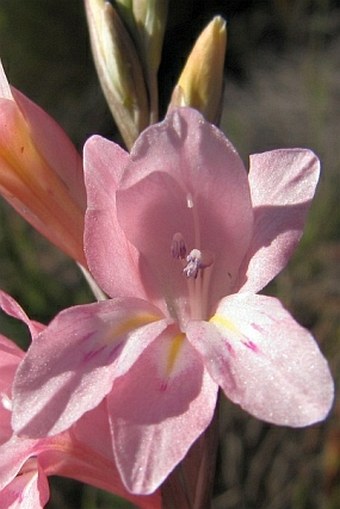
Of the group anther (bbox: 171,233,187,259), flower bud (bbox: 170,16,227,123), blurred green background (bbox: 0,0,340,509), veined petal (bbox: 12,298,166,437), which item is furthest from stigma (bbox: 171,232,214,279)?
blurred green background (bbox: 0,0,340,509)

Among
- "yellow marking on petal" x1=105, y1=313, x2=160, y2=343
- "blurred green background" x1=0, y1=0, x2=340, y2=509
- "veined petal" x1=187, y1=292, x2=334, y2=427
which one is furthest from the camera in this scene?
"blurred green background" x1=0, y1=0, x2=340, y2=509

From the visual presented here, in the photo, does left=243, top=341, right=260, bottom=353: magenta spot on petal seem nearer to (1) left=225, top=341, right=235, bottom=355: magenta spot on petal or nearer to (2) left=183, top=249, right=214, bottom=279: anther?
(1) left=225, top=341, right=235, bottom=355: magenta spot on petal

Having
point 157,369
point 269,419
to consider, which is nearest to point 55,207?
point 157,369

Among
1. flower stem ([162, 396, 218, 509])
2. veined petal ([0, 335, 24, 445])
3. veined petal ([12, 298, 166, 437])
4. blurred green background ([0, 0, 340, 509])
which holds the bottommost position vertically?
blurred green background ([0, 0, 340, 509])

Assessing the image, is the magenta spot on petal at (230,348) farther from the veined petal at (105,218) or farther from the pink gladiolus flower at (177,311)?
the veined petal at (105,218)

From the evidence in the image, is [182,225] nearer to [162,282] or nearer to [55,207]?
[162,282]

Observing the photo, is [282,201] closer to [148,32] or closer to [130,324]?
[130,324]

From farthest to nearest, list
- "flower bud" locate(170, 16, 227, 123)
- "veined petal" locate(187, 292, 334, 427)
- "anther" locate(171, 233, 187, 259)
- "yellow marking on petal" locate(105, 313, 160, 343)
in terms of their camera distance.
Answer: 1. "flower bud" locate(170, 16, 227, 123)
2. "anther" locate(171, 233, 187, 259)
3. "yellow marking on petal" locate(105, 313, 160, 343)
4. "veined petal" locate(187, 292, 334, 427)
